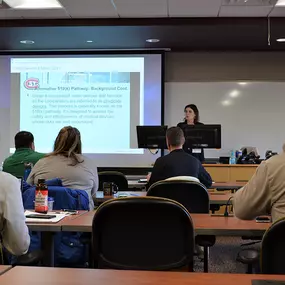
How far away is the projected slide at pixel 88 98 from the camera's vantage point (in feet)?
23.1

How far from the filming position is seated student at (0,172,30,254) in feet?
6.16

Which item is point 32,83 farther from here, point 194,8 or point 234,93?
point 234,93

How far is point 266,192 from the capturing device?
2.05 meters

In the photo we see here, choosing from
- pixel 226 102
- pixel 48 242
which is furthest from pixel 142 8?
pixel 48 242

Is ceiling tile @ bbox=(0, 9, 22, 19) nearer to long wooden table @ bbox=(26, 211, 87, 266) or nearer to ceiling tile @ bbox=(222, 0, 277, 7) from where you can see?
ceiling tile @ bbox=(222, 0, 277, 7)

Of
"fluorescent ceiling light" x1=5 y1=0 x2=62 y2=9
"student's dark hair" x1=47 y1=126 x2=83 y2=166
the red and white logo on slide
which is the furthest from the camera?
the red and white logo on slide

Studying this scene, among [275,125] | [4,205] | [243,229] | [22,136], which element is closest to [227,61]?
[275,125]

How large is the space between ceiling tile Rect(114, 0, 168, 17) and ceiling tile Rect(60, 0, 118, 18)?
0.11m

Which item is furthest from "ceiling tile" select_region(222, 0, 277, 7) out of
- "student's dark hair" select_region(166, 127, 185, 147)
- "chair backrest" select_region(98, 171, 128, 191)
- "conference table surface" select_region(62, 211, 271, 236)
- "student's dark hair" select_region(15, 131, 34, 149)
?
"conference table surface" select_region(62, 211, 271, 236)

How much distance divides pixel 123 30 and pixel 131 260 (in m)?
4.49

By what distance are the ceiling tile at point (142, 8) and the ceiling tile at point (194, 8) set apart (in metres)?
0.11

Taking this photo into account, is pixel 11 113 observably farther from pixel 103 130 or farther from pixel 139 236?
pixel 139 236

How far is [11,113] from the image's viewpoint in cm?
726

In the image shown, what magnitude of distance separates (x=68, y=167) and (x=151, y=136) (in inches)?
87.6
